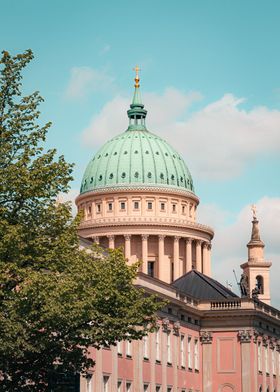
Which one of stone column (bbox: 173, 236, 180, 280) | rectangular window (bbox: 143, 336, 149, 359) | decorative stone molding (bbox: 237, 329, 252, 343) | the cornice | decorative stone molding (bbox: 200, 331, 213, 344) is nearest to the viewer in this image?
rectangular window (bbox: 143, 336, 149, 359)

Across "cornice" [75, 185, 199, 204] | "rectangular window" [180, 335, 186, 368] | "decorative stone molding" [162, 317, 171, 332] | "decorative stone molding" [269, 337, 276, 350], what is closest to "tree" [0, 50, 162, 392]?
"decorative stone molding" [162, 317, 171, 332]

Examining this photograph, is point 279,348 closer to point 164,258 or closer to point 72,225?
point 164,258

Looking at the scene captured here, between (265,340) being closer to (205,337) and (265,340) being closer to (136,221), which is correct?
(205,337)

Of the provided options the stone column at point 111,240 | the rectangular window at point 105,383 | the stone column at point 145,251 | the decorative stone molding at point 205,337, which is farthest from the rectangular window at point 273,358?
the rectangular window at point 105,383

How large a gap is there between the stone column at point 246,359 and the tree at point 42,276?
59249 mm

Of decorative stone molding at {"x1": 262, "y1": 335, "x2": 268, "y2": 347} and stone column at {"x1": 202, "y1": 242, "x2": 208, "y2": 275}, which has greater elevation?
stone column at {"x1": 202, "y1": 242, "x2": 208, "y2": 275}

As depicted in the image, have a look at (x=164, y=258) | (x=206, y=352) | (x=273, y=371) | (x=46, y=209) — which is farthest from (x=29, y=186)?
(x=164, y=258)

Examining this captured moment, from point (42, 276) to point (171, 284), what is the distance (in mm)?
64268

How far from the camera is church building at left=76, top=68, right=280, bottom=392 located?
90000mm

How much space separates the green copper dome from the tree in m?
99.8

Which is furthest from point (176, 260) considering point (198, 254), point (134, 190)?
point (134, 190)

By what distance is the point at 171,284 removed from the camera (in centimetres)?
Answer: 10812

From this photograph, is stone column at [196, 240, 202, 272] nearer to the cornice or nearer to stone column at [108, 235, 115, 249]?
the cornice

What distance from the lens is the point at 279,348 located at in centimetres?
11650
